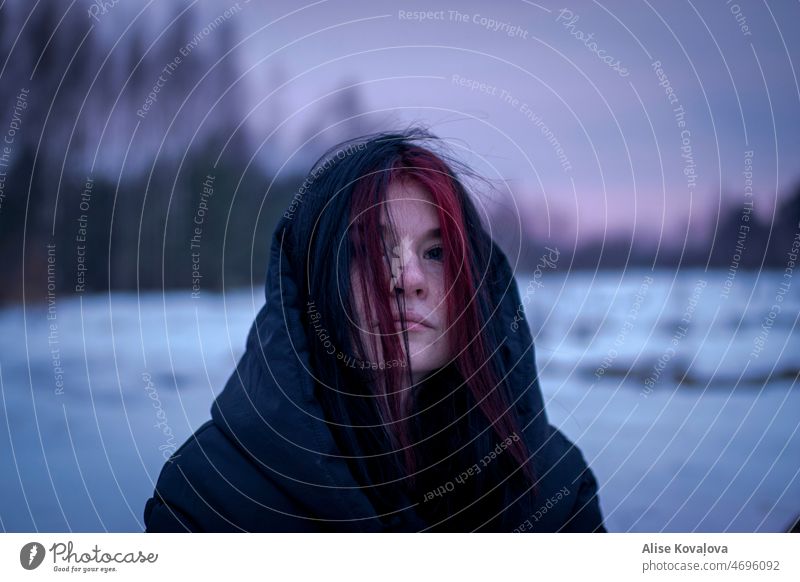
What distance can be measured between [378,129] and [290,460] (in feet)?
1.85

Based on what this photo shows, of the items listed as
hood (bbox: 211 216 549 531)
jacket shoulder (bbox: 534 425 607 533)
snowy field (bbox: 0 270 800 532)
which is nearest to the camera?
hood (bbox: 211 216 549 531)

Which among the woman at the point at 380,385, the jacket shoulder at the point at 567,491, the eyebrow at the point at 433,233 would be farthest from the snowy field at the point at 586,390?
the eyebrow at the point at 433,233

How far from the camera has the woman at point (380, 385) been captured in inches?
41.9

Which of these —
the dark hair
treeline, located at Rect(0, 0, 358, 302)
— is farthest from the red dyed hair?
treeline, located at Rect(0, 0, 358, 302)

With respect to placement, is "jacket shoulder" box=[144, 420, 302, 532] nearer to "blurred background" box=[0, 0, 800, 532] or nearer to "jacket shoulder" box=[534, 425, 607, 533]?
"blurred background" box=[0, 0, 800, 532]

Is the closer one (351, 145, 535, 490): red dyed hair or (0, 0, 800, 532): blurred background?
(351, 145, 535, 490): red dyed hair

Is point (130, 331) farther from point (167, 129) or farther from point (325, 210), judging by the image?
point (325, 210)

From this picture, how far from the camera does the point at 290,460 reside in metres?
1.06

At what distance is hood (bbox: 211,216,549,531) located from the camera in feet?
3.46

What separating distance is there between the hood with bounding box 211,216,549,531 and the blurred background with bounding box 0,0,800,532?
32 cm

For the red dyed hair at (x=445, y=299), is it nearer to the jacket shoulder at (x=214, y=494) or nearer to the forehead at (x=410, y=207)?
the forehead at (x=410, y=207)

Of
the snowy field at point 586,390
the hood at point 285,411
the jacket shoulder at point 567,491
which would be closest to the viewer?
the hood at point 285,411

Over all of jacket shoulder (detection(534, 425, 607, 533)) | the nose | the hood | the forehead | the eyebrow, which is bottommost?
jacket shoulder (detection(534, 425, 607, 533))
